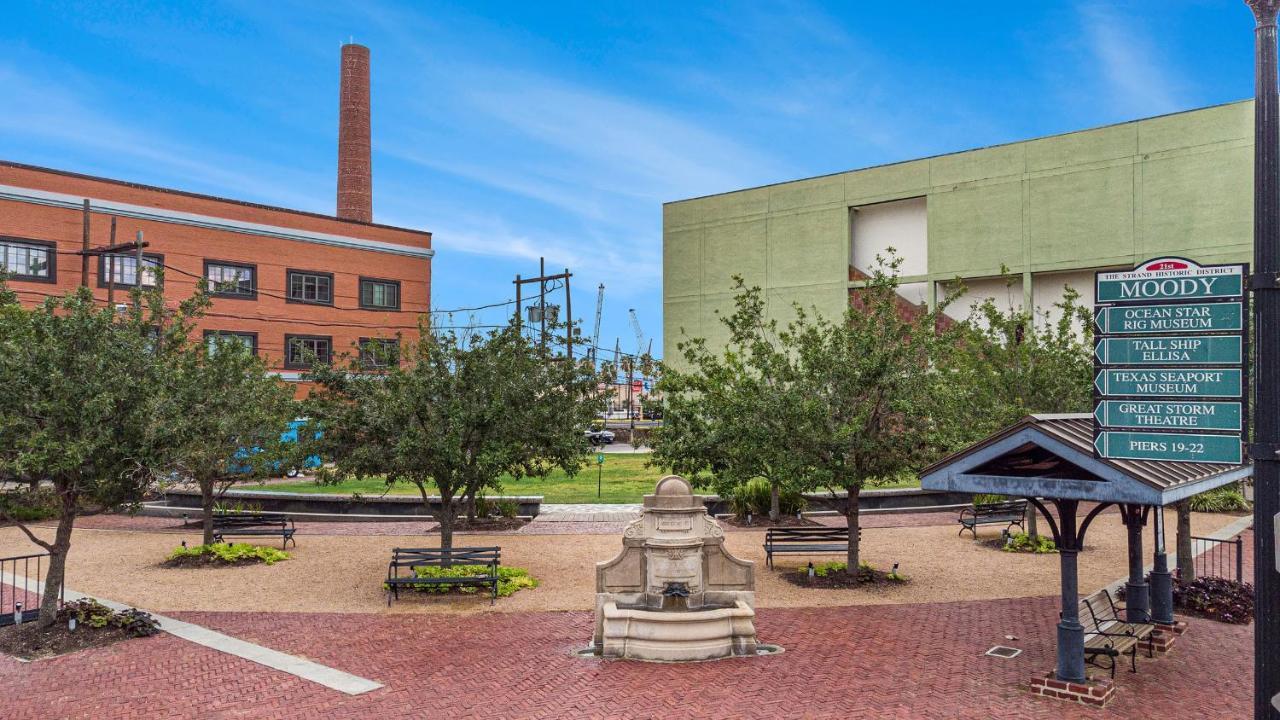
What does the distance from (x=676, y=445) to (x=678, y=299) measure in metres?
34.7

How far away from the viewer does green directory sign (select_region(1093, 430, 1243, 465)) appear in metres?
6.32

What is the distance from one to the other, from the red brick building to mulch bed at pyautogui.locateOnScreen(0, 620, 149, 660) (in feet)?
63.4

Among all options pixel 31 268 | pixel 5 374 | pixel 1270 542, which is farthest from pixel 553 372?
pixel 31 268

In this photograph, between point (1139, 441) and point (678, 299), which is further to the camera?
point (678, 299)

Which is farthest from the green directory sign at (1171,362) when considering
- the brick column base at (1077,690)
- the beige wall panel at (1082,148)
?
the beige wall panel at (1082,148)

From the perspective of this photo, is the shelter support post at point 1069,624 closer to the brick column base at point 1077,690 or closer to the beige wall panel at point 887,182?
the brick column base at point 1077,690

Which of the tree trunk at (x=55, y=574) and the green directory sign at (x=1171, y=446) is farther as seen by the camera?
the tree trunk at (x=55, y=574)

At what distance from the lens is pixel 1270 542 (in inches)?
210

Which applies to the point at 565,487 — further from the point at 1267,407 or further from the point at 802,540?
the point at 1267,407

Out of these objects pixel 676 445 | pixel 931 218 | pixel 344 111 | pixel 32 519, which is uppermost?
pixel 344 111

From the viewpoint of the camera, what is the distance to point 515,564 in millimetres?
18109

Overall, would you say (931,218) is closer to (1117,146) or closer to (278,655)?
(1117,146)

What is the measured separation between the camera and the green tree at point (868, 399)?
15047 mm

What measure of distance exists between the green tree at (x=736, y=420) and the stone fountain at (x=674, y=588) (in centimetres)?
322
